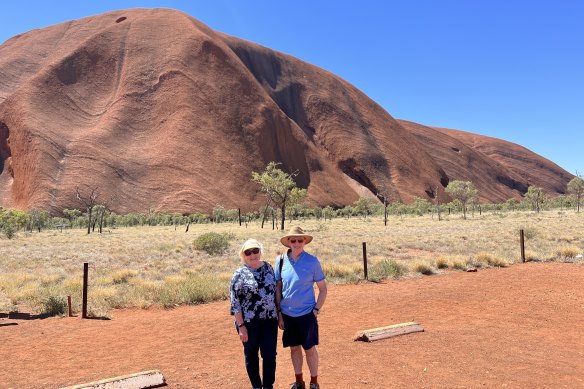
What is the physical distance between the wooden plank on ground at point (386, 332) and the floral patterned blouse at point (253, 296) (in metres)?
3.38

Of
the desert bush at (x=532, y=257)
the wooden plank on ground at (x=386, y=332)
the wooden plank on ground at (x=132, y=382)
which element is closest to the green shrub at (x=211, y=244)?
the desert bush at (x=532, y=257)

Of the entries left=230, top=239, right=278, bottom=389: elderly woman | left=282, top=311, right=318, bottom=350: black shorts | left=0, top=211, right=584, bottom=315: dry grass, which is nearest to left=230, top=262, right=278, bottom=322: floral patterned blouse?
left=230, top=239, right=278, bottom=389: elderly woman

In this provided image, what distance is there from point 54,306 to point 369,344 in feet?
25.0

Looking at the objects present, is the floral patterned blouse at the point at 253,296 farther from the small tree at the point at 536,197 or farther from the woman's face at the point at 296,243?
the small tree at the point at 536,197

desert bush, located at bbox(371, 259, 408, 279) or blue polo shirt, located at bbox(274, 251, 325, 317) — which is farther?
desert bush, located at bbox(371, 259, 408, 279)

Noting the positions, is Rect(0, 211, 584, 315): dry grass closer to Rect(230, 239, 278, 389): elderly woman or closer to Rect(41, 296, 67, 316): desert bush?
Rect(41, 296, 67, 316): desert bush

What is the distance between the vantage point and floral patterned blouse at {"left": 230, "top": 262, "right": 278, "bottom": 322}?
4266mm

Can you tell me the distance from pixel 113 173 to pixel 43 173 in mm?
10005

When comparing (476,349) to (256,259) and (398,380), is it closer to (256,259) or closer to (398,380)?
(398,380)

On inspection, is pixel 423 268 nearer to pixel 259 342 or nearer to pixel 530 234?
pixel 259 342

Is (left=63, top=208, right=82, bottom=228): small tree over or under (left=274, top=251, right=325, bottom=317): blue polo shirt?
over

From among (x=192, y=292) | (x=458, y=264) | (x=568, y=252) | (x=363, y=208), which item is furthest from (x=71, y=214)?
(x=568, y=252)

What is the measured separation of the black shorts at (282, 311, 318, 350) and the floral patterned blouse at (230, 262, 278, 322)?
27 cm

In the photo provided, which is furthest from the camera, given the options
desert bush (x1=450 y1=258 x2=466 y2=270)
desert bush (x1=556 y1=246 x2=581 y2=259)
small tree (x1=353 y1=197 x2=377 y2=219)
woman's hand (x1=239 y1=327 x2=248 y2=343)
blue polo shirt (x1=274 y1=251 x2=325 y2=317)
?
small tree (x1=353 y1=197 x2=377 y2=219)
